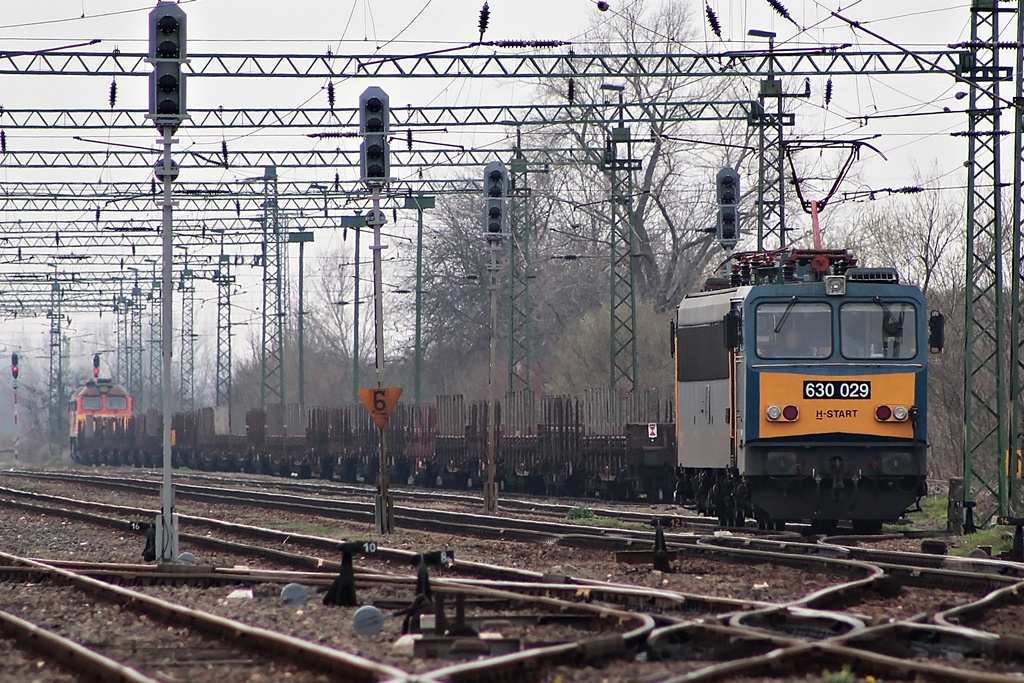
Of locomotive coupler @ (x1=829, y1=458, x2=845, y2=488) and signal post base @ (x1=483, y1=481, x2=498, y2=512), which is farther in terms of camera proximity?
signal post base @ (x1=483, y1=481, x2=498, y2=512)

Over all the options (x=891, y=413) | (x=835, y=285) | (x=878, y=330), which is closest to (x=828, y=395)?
(x=891, y=413)

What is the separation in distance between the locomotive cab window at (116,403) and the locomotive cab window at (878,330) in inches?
2430

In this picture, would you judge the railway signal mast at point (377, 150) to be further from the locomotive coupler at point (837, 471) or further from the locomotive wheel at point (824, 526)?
the locomotive coupler at point (837, 471)

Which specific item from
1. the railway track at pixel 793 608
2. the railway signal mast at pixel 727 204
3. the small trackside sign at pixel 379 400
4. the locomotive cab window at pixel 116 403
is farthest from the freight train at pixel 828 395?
the locomotive cab window at pixel 116 403

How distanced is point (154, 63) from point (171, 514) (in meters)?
4.61

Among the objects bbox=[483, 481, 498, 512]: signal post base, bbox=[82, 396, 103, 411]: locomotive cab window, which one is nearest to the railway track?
bbox=[483, 481, 498, 512]: signal post base

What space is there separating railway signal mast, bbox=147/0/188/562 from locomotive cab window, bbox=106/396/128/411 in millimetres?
61317

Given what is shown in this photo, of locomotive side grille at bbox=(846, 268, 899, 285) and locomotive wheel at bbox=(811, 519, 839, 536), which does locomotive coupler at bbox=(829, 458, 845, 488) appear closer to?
locomotive wheel at bbox=(811, 519, 839, 536)

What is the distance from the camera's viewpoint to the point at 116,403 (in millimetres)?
75375

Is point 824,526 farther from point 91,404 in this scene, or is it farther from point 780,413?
point 91,404

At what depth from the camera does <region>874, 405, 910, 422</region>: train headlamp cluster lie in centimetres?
1780

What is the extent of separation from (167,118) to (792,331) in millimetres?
7508

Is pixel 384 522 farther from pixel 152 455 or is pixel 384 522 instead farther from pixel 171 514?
pixel 152 455

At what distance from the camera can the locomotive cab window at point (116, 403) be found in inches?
2953
